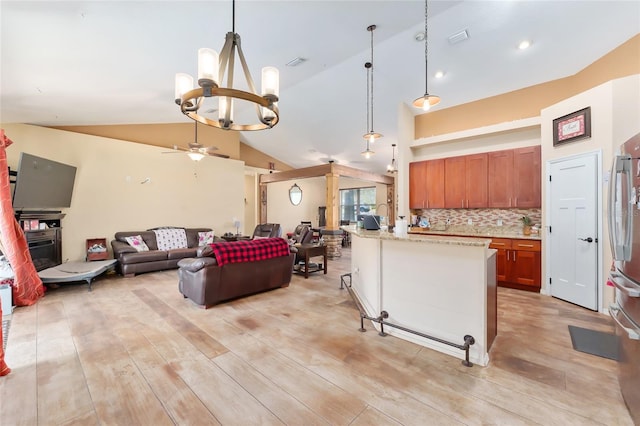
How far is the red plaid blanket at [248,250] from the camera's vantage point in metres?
3.57

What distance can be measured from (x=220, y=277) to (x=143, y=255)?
2.88 metres

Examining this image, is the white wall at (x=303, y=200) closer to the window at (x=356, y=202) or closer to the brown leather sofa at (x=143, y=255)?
the window at (x=356, y=202)

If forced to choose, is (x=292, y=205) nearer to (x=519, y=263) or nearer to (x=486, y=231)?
(x=486, y=231)

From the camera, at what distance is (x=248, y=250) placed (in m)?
3.84

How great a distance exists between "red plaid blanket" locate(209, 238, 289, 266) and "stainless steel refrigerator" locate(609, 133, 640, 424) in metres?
3.58

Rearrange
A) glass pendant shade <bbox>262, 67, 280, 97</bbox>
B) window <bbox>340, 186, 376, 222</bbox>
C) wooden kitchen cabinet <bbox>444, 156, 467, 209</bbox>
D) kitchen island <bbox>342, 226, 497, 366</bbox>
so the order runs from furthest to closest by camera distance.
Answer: window <bbox>340, 186, 376, 222</bbox> → wooden kitchen cabinet <bbox>444, 156, 467, 209</bbox> → kitchen island <bbox>342, 226, 497, 366</bbox> → glass pendant shade <bbox>262, 67, 280, 97</bbox>

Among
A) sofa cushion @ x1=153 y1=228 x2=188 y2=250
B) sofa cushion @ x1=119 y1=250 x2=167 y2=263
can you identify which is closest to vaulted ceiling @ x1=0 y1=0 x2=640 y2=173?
sofa cushion @ x1=153 y1=228 x2=188 y2=250

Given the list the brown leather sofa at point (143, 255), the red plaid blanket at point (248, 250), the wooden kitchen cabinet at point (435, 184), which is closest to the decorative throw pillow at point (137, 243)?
the brown leather sofa at point (143, 255)

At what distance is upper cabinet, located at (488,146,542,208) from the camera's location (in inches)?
167

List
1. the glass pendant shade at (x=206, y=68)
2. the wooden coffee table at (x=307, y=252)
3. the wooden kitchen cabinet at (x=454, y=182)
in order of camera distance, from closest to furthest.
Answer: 1. the glass pendant shade at (x=206, y=68)
2. the wooden kitchen cabinet at (x=454, y=182)
3. the wooden coffee table at (x=307, y=252)

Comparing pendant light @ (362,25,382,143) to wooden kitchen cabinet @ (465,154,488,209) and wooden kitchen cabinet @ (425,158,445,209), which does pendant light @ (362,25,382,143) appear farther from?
wooden kitchen cabinet @ (465,154,488,209)

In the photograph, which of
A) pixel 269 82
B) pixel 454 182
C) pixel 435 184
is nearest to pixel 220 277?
pixel 269 82

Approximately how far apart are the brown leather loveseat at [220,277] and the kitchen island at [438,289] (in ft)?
5.83

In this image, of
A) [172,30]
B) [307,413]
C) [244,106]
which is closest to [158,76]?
[172,30]
